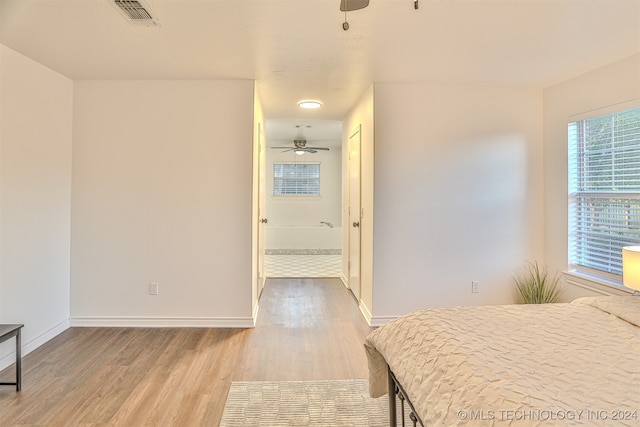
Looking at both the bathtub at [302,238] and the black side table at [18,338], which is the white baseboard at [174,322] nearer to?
the black side table at [18,338]

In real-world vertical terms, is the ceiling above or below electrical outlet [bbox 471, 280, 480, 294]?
above

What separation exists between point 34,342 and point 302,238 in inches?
212

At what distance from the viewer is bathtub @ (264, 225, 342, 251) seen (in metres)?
7.80

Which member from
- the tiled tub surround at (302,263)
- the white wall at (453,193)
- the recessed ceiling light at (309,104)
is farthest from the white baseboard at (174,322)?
the recessed ceiling light at (309,104)

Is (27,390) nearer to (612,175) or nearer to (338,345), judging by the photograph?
(338,345)

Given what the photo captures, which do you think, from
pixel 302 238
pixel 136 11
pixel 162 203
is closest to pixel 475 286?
pixel 162 203

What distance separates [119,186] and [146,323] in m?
1.37

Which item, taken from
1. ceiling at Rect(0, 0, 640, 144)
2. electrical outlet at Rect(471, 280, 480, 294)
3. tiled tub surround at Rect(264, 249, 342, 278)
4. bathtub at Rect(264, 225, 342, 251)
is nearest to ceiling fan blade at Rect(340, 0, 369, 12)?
ceiling at Rect(0, 0, 640, 144)

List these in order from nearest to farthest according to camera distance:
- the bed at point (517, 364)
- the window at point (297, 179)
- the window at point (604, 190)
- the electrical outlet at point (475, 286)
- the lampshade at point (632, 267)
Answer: the bed at point (517, 364)
the lampshade at point (632, 267)
the window at point (604, 190)
the electrical outlet at point (475, 286)
the window at point (297, 179)

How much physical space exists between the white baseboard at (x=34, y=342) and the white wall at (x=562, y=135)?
15.6 ft

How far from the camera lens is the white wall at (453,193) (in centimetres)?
→ 343

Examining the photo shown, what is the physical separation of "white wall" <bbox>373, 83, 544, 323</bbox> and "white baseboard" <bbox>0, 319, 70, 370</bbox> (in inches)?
117

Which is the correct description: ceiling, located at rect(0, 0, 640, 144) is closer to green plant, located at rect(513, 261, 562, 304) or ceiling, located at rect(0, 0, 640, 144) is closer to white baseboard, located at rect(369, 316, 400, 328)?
green plant, located at rect(513, 261, 562, 304)

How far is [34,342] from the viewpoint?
9.35 feet
